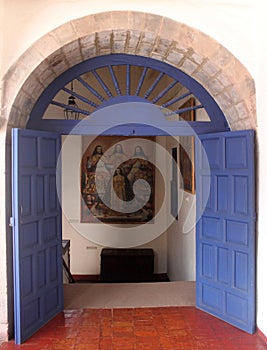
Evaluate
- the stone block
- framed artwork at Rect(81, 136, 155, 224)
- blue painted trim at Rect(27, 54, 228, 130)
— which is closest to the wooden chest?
framed artwork at Rect(81, 136, 155, 224)

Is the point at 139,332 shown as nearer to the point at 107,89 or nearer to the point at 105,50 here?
the point at 107,89

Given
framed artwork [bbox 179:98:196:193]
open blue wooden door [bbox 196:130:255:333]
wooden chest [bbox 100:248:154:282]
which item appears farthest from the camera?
wooden chest [bbox 100:248:154:282]

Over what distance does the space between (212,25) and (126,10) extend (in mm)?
753

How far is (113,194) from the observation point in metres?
7.61

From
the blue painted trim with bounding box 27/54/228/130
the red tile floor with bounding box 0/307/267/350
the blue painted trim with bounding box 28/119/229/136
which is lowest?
the red tile floor with bounding box 0/307/267/350

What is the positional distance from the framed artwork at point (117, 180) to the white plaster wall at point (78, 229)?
127 millimetres

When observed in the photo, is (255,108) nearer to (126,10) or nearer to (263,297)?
(126,10)

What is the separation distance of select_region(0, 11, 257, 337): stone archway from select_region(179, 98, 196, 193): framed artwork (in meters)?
1.50

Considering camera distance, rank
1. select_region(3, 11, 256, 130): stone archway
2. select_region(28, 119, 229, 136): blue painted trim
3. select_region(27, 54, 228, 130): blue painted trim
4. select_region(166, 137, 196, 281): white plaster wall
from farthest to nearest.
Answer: select_region(166, 137, 196, 281): white plaster wall < select_region(28, 119, 229, 136): blue painted trim < select_region(27, 54, 228, 130): blue painted trim < select_region(3, 11, 256, 130): stone archway

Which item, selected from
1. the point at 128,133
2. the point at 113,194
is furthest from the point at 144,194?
the point at 128,133

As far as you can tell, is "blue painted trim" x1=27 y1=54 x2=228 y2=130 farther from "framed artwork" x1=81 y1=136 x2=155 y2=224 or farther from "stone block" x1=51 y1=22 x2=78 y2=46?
"framed artwork" x1=81 y1=136 x2=155 y2=224

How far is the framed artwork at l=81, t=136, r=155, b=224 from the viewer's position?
757cm

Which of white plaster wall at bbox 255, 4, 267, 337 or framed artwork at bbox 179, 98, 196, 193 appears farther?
framed artwork at bbox 179, 98, 196, 193

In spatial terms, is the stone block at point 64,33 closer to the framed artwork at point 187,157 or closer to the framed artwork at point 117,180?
the framed artwork at point 187,157
